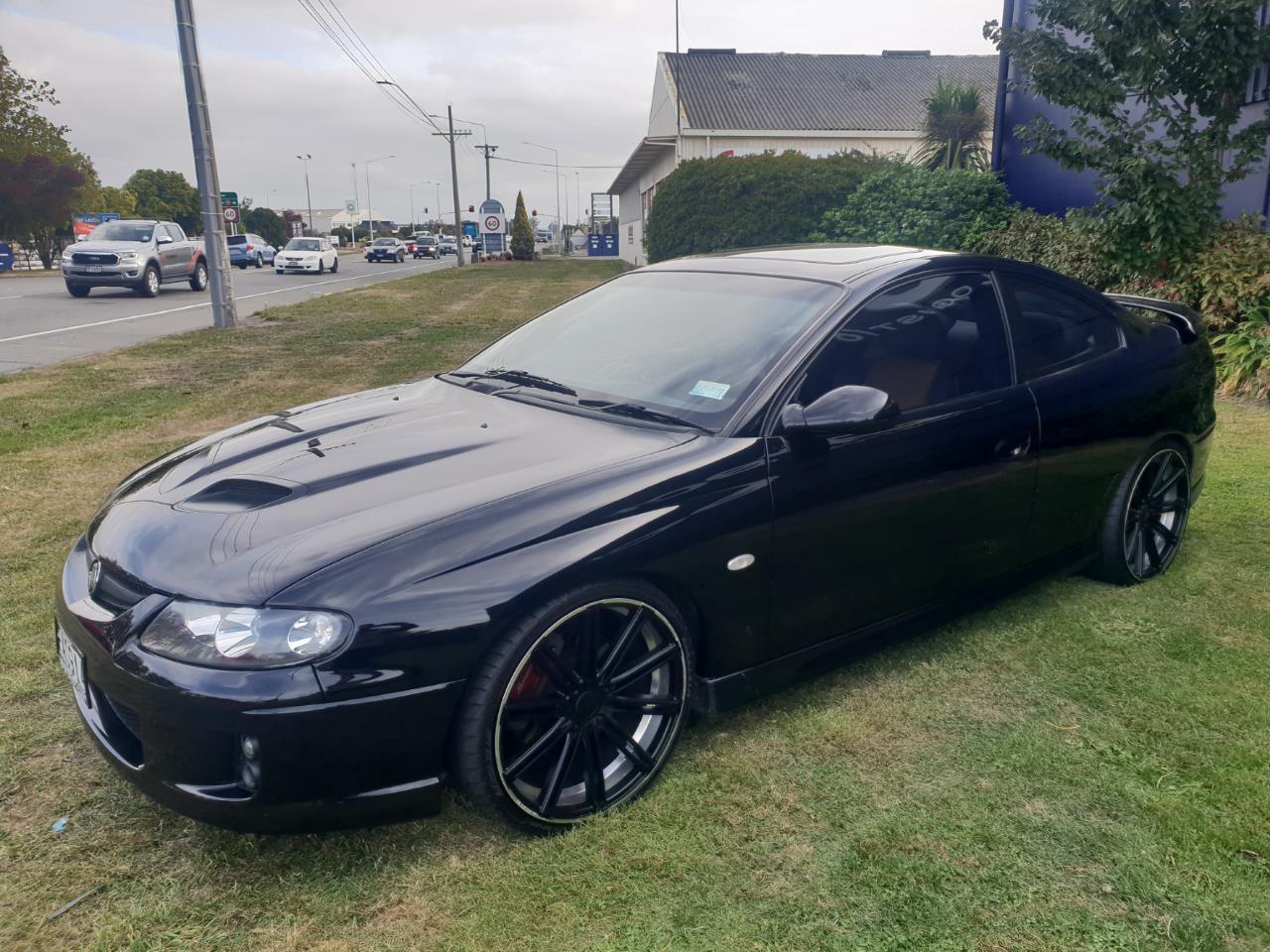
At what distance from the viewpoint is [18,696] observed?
3264 millimetres

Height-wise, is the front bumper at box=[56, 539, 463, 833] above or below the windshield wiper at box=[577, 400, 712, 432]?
below

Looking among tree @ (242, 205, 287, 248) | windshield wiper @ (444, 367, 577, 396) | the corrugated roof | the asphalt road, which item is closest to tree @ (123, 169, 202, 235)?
tree @ (242, 205, 287, 248)

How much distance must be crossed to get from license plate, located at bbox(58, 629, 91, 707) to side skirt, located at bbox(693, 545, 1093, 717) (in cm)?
165

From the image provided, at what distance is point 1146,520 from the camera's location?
13.9 ft

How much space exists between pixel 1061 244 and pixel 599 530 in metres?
10.4

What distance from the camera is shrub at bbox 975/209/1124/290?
9.56 metres

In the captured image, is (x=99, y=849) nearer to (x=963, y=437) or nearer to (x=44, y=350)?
(x=963, y=437)

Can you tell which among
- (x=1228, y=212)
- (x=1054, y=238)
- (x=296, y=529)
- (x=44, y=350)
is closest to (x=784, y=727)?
(x=296, y=529)

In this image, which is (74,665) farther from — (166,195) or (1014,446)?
(166,195)

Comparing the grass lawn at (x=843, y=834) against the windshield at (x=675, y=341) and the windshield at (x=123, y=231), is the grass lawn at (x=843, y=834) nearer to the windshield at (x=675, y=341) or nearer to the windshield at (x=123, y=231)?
the windshield at (x=675, y=341)

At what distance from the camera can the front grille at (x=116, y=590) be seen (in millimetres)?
2404

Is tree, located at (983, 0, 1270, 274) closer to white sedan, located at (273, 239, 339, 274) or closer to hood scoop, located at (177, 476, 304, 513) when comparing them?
hood scoop, located at (177, 476, 304, 513)

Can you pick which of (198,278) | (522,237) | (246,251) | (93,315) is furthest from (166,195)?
(93,315)

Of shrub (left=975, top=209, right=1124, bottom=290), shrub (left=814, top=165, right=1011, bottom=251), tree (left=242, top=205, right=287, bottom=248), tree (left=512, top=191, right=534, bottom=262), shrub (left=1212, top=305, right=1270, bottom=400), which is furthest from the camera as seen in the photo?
tree (left=242, top=205, right=287, bottom=248)
